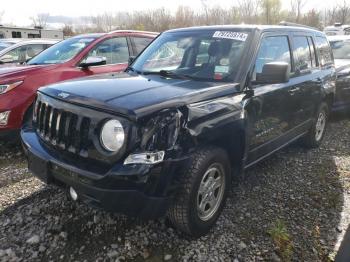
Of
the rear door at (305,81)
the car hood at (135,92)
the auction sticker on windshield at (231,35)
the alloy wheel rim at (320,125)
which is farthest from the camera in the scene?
the alloy wheel rim at (320,125)

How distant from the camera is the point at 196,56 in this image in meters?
3.62

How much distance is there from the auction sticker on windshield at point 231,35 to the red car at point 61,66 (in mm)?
2393

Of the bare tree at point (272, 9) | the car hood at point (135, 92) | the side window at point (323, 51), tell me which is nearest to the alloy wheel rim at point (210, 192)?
the car hood at point (135, 92)

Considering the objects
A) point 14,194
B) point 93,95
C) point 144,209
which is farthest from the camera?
point 14,194

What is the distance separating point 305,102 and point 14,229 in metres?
3.61

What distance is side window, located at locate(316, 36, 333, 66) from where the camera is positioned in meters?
5.00

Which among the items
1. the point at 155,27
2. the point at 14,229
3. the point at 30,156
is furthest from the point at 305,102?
the point at 155,27

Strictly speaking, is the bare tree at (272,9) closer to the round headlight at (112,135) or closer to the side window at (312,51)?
the side window at (312,51)

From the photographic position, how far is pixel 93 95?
2676 millimetres

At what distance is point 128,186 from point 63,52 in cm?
401

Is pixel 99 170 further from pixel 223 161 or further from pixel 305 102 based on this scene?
pixel 305 102

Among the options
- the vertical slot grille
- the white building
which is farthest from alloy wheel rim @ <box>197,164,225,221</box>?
the white building

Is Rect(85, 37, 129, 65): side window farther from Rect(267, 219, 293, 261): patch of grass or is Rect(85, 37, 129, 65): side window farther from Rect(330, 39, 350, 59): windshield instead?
Rect(330, 39, 350, 59): windshield

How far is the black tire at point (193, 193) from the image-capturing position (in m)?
2.60
